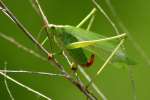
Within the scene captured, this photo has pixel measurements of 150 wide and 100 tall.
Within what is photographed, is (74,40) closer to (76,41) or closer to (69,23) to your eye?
(76,41)

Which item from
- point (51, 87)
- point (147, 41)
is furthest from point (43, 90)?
point (147, 41)

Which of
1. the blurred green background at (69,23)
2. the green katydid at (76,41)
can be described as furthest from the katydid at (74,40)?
the blurred green background at (69,23)

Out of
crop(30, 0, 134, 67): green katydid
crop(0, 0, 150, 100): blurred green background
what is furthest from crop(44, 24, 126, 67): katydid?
crop(0, 0, 150, 100): blurred green background

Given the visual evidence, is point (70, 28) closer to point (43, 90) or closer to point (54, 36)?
point (54, 36)

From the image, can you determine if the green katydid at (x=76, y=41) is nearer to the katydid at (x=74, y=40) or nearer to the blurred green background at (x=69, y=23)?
the katydid at (x=74, y=40)

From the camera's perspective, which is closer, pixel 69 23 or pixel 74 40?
pixel 74 40

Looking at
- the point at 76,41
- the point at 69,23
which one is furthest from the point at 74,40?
the point at 69,23
